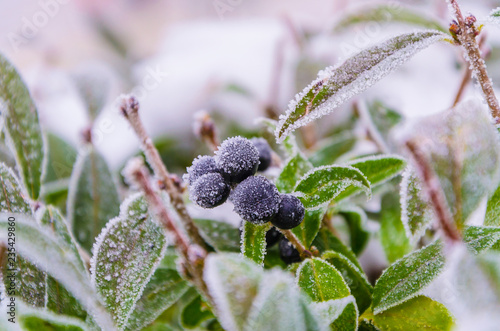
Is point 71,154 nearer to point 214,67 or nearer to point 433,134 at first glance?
point 214,67

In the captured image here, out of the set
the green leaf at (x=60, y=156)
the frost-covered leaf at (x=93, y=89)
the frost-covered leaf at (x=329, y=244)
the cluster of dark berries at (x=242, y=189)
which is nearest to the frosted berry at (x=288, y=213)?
the cluster of dark berries at (x=242, y=189)

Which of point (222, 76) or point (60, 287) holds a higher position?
point (222, 76)

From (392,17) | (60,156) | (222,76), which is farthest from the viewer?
(222,76)

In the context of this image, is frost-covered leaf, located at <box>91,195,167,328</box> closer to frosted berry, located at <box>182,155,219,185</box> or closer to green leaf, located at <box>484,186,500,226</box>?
frosted berry, located at <box>182,155,219,185</box>

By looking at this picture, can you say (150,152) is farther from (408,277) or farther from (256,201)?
(408,277)

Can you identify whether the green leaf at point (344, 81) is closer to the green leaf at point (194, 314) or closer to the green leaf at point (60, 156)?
the green leaf at point (194, 314)

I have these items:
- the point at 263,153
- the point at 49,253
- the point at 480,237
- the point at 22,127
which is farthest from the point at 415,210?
the point at 22,127

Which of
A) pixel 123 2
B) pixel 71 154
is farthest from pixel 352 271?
pixel 123 2
